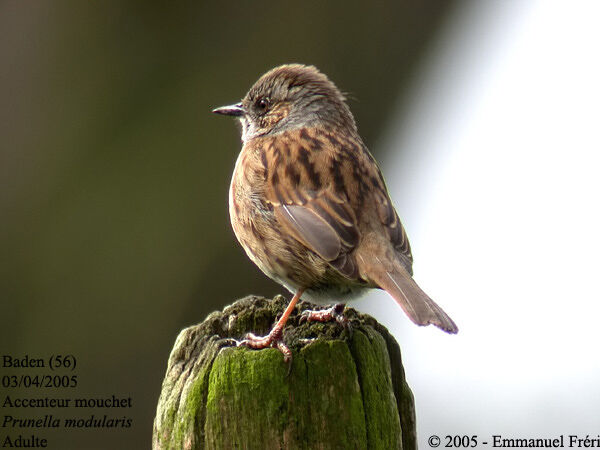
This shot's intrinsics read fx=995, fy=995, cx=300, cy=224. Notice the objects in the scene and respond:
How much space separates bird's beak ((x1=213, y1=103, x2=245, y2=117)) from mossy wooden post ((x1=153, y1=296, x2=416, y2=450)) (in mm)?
2772

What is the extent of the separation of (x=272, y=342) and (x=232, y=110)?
2.85 m

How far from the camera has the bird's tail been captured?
14.5ft

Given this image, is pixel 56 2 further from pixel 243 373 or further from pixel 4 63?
pixel 243 373

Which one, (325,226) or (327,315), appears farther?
(325,226)

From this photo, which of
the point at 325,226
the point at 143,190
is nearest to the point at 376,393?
the point at 325,226

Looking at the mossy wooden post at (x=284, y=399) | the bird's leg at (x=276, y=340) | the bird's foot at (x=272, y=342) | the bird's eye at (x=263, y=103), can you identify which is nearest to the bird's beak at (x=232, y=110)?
the bird's eye at (x=263, y=103)

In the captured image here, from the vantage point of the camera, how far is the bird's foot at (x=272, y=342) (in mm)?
3709

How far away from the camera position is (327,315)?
4430 mm

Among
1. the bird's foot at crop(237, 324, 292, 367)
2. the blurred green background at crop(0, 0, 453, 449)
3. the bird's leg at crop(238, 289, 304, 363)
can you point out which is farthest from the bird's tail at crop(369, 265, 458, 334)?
the blurred green background at crop(0, 0, 453, 449)

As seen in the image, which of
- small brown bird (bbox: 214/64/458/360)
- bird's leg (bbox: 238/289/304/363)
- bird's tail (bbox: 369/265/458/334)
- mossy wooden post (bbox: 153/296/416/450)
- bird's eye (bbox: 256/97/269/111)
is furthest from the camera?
bird's eye (bbox: 256/97/269/111)

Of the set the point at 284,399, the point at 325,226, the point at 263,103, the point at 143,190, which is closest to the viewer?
the point at 284,399

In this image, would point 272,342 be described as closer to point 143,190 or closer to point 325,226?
point 325,226

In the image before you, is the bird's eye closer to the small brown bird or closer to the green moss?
the small brown bird

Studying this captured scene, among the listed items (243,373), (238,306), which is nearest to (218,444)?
(243,373)
